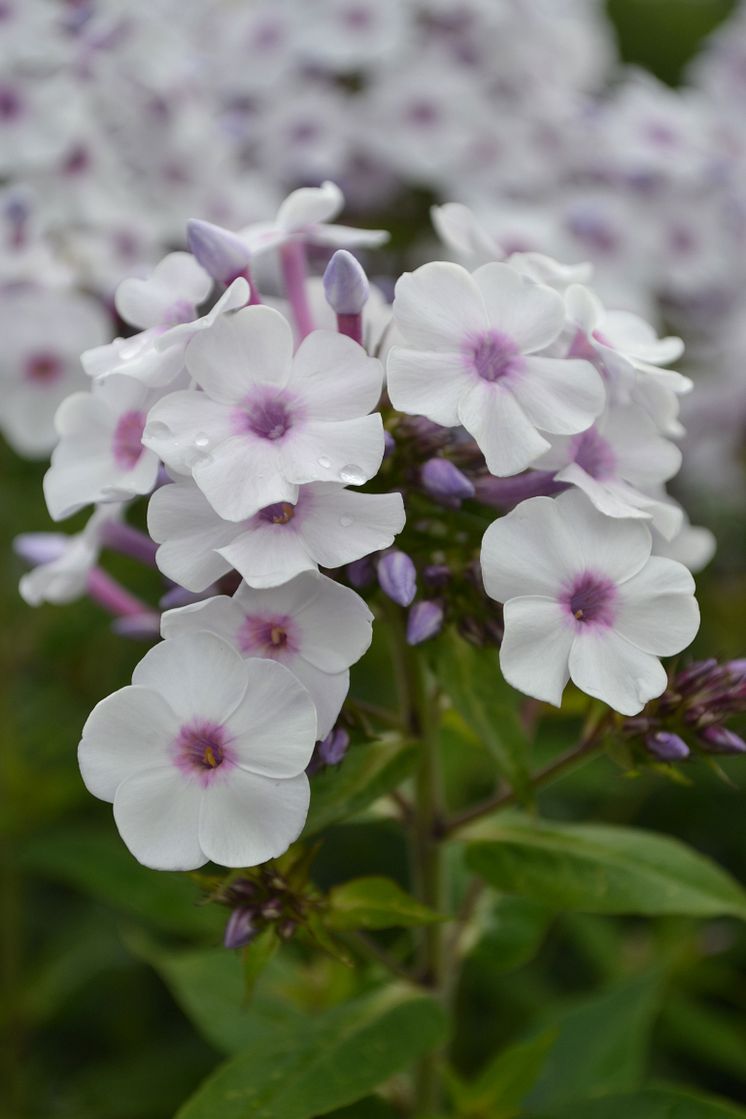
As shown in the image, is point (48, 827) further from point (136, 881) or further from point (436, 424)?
point (436, 424)

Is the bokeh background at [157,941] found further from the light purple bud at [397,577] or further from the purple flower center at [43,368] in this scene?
the light purple bud at [397,577]

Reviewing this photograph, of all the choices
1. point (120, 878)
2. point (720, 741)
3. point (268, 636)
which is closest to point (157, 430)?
point (268, 636)

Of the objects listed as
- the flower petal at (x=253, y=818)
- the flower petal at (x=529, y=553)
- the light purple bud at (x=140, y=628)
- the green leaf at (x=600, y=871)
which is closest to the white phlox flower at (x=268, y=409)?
the flower petal at (x=529, y=553)

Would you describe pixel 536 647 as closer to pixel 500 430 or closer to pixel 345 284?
pixel 500 430

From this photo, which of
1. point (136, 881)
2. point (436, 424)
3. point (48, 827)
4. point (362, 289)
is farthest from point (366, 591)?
point (48, 827)

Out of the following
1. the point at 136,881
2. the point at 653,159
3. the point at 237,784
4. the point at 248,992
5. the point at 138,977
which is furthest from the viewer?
the point at 653,159

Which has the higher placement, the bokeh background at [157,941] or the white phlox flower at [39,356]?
the white phlox flower at [39,356]
